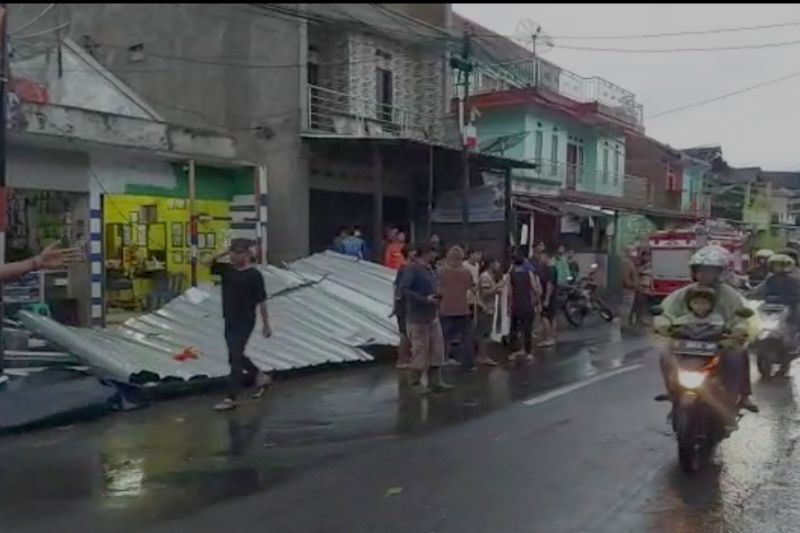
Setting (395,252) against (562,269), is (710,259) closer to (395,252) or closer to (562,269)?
(395,252)

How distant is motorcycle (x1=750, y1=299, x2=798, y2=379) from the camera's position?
1171 cm

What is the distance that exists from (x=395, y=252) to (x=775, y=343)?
835 centimetres

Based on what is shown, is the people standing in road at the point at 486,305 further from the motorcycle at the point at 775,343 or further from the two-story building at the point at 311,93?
the two-story building at the point at 311,93

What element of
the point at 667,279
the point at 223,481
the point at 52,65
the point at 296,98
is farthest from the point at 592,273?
the point at 223,481

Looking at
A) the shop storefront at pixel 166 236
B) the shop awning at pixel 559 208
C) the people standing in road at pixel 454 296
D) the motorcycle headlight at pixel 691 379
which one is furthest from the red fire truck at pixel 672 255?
the motorcycle headlight at pixel 691 379

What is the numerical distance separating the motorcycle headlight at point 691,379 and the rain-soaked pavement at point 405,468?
662mm

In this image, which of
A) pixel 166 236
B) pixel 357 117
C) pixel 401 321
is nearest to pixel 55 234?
pixel 166 236

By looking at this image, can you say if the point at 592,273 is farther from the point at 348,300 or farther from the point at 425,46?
the point at 348,300

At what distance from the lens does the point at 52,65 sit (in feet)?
65.3

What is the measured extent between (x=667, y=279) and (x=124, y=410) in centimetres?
2067

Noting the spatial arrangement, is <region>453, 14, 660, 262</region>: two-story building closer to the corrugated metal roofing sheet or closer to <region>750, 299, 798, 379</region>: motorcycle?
the corrugated metal roofing sheet

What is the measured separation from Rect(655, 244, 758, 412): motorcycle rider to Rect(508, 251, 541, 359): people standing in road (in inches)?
253

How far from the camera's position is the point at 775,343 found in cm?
1189

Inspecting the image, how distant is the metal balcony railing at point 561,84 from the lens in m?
29.5
